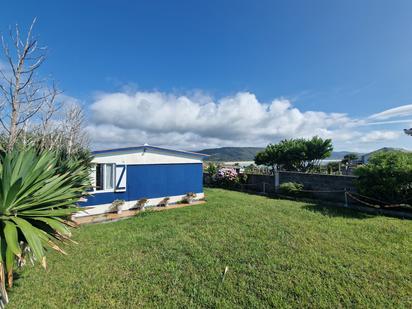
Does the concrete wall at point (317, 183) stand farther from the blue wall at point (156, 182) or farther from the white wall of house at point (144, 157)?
the white wall of house at point (144, 157)

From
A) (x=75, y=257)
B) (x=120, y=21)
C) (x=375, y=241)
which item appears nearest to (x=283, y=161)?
(x=375, y=241)

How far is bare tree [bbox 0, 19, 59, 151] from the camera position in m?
3.75

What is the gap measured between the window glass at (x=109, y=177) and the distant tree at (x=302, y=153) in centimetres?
1856

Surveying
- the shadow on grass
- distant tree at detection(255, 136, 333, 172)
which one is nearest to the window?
the shadow on grass

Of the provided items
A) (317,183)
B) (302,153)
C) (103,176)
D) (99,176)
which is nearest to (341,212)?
(317,183)

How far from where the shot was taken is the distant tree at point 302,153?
856 inches

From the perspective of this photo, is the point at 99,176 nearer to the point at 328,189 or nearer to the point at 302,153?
the point at 328,189

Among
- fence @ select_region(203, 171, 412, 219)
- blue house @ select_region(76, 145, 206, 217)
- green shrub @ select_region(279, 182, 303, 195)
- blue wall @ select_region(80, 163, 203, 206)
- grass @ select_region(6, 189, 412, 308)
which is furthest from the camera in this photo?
green shrub @ select_region(279, 182, 303, 195)

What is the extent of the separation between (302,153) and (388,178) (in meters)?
14.7

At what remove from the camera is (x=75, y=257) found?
14.9ft

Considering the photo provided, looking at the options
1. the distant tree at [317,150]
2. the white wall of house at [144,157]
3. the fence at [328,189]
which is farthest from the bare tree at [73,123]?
the distant tree at [317,150]

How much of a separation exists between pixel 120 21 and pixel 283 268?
921 cm

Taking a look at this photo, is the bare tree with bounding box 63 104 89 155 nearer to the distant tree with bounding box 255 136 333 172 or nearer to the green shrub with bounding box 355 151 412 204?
the green shrub with bounding box 355 151 412 204

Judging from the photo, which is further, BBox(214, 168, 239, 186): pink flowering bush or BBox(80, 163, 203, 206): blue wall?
BBox(214, 168, 239, 186): pink flowering bush
